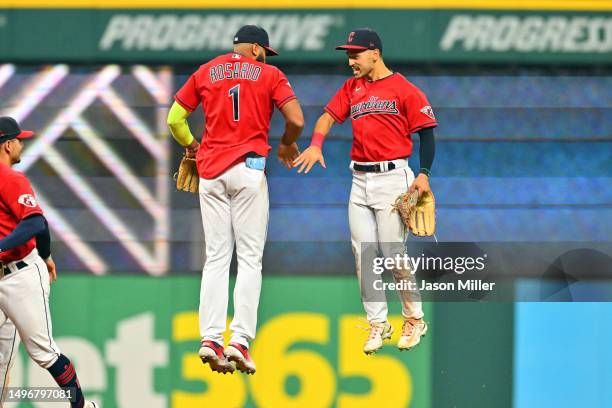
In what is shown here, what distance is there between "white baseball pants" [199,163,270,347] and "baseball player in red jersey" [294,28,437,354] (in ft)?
1.79

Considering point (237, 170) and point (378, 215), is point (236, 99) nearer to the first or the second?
point (237, 170)

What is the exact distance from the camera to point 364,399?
12.1 m

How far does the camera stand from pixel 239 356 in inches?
387

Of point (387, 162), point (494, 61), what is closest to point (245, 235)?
point (387, 162)

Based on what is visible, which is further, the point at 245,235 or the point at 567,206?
the point at 567,206

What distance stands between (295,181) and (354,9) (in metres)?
1.56

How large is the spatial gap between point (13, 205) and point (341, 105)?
2538mm

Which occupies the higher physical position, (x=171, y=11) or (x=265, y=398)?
(x=171, y=11)

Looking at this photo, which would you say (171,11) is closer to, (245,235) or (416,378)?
(245,235)

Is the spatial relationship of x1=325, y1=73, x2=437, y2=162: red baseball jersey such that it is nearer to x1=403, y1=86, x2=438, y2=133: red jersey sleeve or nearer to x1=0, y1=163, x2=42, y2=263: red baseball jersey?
x1=403, y1=86, x2=438, y2=133: red jersey sleeve

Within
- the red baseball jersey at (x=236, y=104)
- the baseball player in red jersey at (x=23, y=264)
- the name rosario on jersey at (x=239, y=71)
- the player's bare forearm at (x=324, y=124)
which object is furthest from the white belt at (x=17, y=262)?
the player's bare forearm at (x=324, y=124)

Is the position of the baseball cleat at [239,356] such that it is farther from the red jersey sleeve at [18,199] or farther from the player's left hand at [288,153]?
the red jersey sleeve at [18,199]

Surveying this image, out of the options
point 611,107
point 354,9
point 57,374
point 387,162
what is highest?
point 354,9

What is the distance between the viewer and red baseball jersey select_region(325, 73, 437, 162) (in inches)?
413
